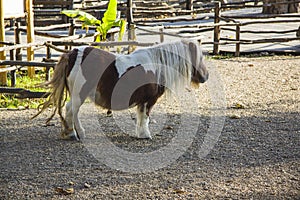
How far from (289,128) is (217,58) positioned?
22.4 feet

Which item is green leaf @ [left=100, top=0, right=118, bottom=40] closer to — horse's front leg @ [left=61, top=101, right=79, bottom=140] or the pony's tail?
the pony's tail

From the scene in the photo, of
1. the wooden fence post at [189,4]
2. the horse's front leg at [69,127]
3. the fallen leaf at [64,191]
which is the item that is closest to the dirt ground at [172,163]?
the fallen leaf at [64,191]

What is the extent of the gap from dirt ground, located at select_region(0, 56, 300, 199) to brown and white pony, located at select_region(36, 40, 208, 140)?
441 millimetres

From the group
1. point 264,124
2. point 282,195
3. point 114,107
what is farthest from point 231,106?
point 282,195

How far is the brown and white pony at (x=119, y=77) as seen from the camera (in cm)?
590

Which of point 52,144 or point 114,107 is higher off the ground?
point 114,107

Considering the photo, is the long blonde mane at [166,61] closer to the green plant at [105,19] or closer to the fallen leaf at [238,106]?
the fallen leaf at [238,106]

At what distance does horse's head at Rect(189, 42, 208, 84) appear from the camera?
20.2ft

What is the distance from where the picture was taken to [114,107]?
19.7 ft

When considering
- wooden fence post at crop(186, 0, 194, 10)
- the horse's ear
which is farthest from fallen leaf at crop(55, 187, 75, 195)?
wooden fence post at crop(186, 0, 194, 10)

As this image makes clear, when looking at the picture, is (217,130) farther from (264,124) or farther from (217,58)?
(217,58)

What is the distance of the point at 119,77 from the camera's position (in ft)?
19.3

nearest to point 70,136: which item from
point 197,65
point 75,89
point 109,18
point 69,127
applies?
point 69,127

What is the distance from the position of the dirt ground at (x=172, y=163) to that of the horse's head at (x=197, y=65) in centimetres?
68
